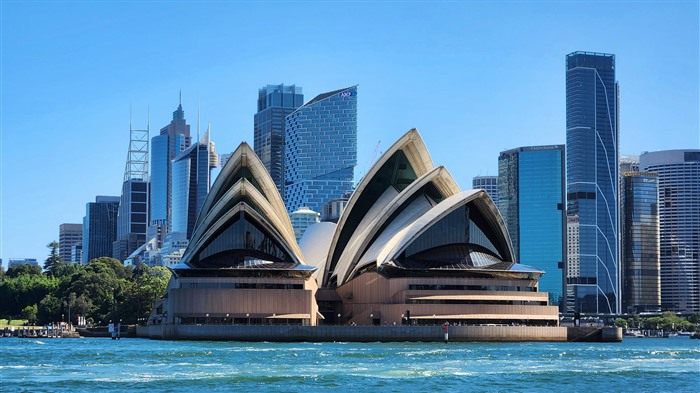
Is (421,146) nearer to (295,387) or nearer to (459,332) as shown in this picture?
(459,332)

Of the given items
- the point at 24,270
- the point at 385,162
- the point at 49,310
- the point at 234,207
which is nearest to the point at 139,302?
the point at 49,310

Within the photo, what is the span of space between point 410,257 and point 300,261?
9.31 meters

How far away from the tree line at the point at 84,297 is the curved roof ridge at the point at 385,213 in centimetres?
2694

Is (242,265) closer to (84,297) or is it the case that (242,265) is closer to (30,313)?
(84,297)

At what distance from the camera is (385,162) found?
359ft

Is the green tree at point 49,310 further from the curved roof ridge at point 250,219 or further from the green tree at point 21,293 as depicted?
the curved roof ridge at point 250,219

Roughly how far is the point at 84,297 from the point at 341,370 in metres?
85.4

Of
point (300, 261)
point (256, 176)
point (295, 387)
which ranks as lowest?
point (295, 387)

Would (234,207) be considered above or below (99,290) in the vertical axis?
above

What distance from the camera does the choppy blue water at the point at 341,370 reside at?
1902 inches

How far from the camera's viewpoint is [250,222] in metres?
105

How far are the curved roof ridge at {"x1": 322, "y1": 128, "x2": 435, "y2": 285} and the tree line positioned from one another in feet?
78.8

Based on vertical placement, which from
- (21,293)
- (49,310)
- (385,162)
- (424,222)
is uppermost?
(385,162)

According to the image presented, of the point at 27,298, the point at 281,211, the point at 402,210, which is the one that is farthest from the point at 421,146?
the point at 27,298
